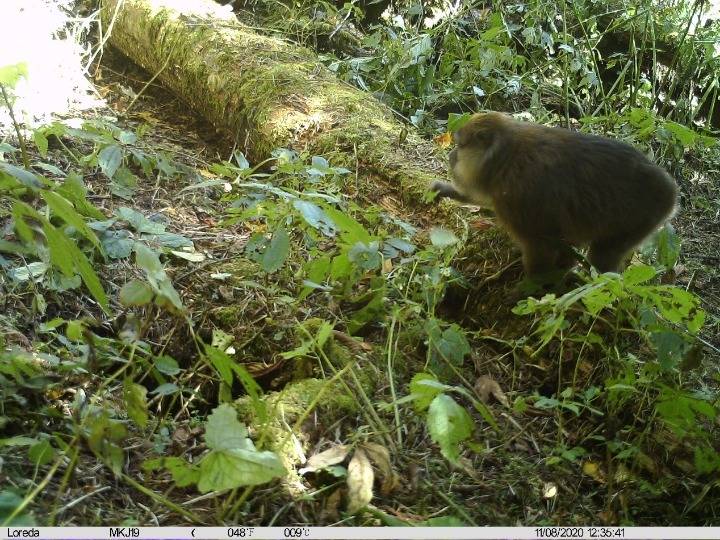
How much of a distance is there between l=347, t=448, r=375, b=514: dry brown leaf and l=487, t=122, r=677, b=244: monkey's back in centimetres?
176

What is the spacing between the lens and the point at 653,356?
3123 millimetres

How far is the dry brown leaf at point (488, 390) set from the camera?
2.93 metres

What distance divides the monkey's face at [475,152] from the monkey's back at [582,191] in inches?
6.3

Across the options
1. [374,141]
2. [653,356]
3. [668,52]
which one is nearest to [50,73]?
[374,141]

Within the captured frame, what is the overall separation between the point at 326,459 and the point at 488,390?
880 mm

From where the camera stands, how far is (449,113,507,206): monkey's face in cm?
386

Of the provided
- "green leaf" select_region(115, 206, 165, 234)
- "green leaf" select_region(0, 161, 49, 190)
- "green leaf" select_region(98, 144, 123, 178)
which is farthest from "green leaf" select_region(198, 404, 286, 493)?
"green leaf" select_region(98, 144, 123, 178)

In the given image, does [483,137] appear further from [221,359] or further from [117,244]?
[221,359]

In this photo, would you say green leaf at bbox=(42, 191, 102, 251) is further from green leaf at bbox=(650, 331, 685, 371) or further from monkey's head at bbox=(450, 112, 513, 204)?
monkey's head at bbox=(450, 112, 513, 204)

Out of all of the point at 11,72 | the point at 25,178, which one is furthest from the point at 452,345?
the point at 11,72

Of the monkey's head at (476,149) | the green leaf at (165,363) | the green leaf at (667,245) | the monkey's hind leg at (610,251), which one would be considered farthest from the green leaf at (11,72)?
the green leaf at (667,245)

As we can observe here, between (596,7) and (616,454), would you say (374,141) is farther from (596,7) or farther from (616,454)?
(596,7)

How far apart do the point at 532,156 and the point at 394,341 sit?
4.29ft

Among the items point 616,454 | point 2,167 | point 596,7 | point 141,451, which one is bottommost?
point 141,451
